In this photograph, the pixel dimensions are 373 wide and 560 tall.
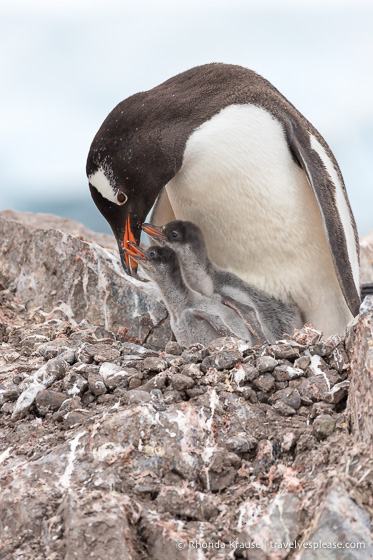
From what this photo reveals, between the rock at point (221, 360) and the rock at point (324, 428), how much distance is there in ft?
1.71

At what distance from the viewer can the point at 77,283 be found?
17.4 ft

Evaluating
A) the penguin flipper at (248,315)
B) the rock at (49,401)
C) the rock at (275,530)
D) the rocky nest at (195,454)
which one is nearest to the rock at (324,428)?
the rocky nest at (195,454)

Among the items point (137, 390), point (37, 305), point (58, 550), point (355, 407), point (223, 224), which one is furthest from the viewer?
point (37, 305)

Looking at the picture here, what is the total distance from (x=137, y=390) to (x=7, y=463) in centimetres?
53

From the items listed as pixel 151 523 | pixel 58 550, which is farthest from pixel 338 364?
pixel 58 550

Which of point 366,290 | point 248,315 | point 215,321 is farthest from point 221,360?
point 366,290

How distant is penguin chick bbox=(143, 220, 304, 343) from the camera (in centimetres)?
424

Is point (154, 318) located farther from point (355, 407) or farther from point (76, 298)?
point (355, 407)

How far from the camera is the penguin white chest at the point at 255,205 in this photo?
13.5 ft

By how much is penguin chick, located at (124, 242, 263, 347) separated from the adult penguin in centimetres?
20

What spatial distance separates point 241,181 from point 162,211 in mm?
973

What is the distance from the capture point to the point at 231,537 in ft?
6.77

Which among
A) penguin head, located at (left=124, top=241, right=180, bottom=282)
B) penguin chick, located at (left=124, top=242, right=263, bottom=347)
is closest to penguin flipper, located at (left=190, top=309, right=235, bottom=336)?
penguin chick, located at (left=124, top=242, right=263, bottom=347)

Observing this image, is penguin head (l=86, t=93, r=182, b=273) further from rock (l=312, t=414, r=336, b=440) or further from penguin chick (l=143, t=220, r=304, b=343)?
rock (l=312, t=414, r=336, b=440)
